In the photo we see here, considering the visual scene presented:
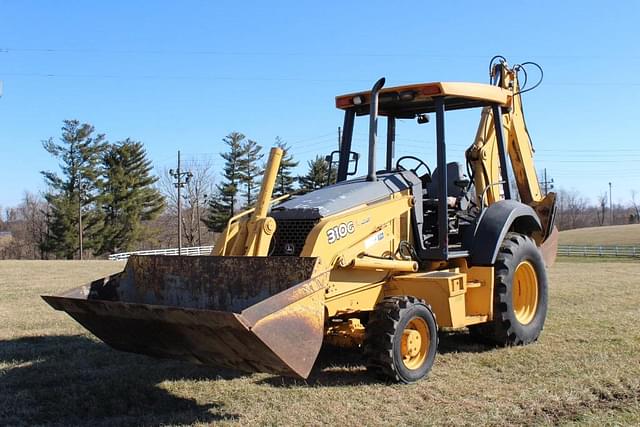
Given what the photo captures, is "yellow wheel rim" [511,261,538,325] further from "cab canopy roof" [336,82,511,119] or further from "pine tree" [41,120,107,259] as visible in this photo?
"pine tree" [41,120,107,259]

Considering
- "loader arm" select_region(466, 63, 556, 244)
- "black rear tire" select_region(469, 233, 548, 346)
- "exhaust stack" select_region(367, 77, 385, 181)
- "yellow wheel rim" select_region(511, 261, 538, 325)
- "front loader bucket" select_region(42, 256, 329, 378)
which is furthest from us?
"loader arm" select_region(466, 63, 556, 244)

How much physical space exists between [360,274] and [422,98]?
226cm

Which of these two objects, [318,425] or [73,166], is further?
[73,166]

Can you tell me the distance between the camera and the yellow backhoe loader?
5.03 metres

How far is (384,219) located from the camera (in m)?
6.64

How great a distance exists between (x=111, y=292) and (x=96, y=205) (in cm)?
5055

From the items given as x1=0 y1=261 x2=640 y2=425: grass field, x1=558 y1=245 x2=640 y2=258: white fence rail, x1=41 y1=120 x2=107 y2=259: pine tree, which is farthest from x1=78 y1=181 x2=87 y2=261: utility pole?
x1=0 y1=261 x2=640 y2=425: grass field

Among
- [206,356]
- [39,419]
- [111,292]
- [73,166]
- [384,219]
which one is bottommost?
[39,419]

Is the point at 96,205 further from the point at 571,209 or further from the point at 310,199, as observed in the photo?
the point at 571,209

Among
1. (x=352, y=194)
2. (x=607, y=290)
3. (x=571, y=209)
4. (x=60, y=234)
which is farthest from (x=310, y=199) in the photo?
(x=571, y=209)

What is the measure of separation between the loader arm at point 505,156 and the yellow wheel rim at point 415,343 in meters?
2.63

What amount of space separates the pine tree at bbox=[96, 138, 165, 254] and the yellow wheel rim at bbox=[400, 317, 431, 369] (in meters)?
51.5

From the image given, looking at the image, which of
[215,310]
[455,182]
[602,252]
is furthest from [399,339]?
[602,252]

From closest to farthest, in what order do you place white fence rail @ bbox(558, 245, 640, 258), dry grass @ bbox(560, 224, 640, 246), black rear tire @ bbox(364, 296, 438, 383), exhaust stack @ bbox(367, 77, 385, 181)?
black rear tire @ bbox(364, 296, 438, 383) < exhaust stack @ bbox(367, 77, 385, 181) < white fence rail @ bbox(558, 245, 640, 258) < dry grass @ bbox(560, 224, 640, 246)
